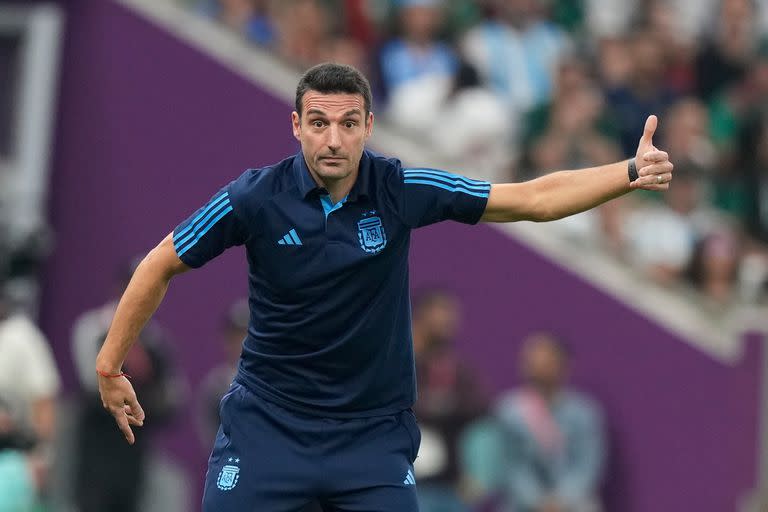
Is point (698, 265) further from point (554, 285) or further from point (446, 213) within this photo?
point (446, 213)

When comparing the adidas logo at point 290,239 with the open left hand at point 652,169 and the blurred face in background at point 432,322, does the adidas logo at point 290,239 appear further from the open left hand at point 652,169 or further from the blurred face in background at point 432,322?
the blurred face in background at point 432,322

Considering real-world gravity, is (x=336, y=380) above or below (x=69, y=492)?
above

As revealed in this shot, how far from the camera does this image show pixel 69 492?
1293cm

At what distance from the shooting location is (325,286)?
6.06 m

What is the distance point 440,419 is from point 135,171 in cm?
391

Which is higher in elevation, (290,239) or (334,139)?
(334,139)

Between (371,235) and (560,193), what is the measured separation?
2.19 feet

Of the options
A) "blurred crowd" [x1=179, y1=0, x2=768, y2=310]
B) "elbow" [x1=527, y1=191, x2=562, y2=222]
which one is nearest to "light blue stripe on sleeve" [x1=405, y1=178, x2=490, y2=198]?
"elbow" [x1=527, y1=191, x2=562, y2=222]

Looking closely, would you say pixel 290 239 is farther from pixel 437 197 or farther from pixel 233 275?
pixel 233 275

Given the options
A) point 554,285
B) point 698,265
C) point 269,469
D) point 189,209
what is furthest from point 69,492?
point 269,469

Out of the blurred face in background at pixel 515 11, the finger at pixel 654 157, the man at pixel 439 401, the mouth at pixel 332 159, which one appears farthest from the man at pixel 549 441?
the mouth at pixel 332 159

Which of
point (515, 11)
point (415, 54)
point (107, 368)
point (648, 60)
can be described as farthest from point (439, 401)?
point (107, 368)

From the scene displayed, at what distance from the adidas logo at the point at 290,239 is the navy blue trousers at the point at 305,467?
576 millimetres

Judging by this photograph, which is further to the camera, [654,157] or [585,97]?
[585,97]
